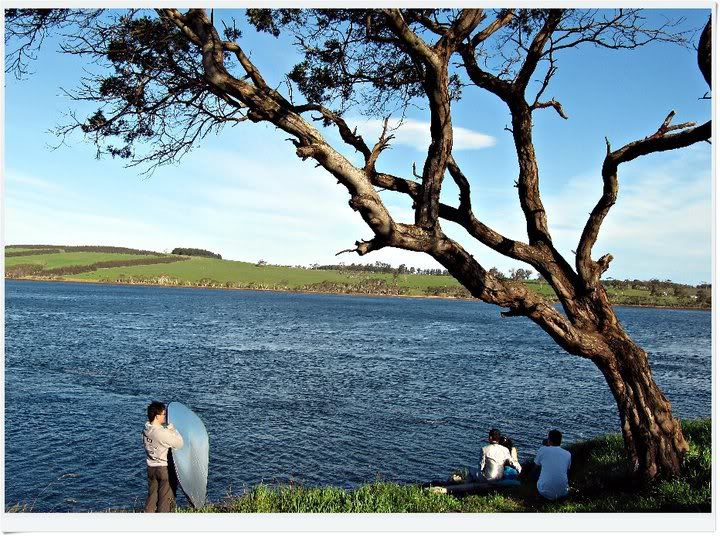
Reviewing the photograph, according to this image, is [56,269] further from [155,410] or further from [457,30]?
[457,30]

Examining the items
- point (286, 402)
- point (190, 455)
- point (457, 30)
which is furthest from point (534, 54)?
point (286, 402)

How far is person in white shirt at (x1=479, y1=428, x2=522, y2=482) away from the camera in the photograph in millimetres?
12539

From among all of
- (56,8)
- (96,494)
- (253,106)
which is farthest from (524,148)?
(96,494)

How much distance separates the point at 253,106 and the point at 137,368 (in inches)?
A: 1326

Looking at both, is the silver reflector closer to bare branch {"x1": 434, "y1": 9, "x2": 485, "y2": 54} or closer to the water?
bare branch {"x1": 434, "y1": 9, "x2": 485, "y2": 54}

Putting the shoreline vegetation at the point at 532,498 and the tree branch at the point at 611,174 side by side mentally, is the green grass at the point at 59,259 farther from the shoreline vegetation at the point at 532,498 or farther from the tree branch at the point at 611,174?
the tree branch at the point at 611,174

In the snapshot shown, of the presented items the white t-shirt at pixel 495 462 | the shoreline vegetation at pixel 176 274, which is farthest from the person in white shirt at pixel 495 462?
the shoreline vegetation at pixel 176 274

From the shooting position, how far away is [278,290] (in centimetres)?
19475

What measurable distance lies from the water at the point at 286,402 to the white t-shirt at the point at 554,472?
9049 millimetres

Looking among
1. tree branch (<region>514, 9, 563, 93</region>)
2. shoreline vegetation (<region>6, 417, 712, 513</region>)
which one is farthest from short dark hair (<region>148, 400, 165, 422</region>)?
tree branch (<region>514, 9, 563, 93</region>)

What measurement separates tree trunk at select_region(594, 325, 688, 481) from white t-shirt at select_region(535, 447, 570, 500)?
1.03m

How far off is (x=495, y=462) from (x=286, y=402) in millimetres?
19481

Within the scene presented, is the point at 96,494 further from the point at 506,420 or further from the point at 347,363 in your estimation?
the point at 347,363

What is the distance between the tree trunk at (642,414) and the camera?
1004cm
